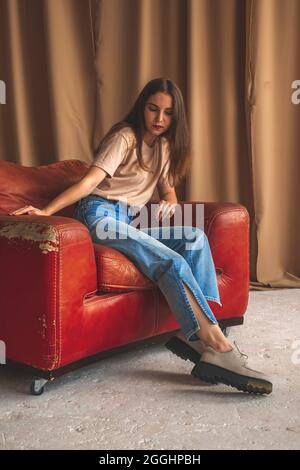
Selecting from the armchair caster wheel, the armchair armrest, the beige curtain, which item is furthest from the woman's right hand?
the beige curtain

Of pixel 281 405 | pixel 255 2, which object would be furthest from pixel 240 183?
pixel 281 405

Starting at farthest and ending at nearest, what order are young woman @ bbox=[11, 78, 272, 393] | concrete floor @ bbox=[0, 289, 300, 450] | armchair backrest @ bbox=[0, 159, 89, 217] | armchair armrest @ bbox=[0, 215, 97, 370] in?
armchair backrest @ bbox=[0, 159, 89, 217], young woman @ bbox=[11, 78, 272, 393], armchair armrest @ bbox=[0, 215, 97, 370], concrete floor @ bbox=[0, 289, 300, 450]

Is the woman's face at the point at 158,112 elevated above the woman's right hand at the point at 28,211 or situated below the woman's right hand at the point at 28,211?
above

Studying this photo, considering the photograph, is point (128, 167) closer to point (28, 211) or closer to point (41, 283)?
point (28, 211)

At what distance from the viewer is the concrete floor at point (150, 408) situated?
1.35 meters

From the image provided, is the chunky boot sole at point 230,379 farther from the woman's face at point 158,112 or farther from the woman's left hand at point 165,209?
the woman's face at point 158,112

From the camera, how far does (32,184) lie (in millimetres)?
2057

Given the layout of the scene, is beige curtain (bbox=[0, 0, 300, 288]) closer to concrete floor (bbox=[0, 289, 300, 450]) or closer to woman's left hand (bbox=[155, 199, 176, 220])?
woman's left hand (bbox=[155, 199, 176, 220])

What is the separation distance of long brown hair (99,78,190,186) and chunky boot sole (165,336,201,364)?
0.65 metres

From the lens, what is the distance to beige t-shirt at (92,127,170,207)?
197cm

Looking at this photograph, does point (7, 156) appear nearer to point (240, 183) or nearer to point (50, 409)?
point (240, 183)

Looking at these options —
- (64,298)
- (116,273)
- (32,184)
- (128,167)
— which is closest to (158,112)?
(128,167)

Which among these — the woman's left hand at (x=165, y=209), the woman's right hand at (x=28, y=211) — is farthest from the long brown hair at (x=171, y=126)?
the woman's right hand at (x=28, y=211)

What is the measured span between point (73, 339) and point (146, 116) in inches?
34.9
